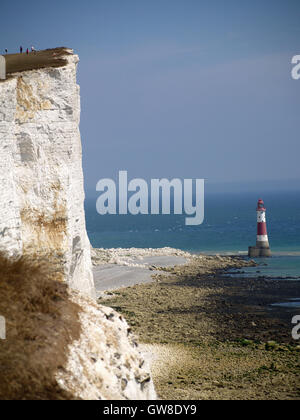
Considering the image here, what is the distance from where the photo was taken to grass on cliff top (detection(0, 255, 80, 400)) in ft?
28.7

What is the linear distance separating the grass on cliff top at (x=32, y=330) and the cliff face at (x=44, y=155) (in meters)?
4.01

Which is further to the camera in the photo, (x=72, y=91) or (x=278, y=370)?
(x=278, y=370)

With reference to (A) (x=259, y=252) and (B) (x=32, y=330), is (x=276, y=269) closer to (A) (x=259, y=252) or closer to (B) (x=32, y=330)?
(A) (x=259, y=252)

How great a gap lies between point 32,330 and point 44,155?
6.70m

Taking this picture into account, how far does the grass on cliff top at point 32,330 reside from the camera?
8750mm

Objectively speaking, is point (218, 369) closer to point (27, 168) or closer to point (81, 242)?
point (81, 242)

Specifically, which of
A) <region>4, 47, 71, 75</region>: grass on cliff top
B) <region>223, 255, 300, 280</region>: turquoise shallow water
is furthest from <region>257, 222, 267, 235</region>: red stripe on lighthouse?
<region>4, 47, 71, 75</region>: grass on cliff top

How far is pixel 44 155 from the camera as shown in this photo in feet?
50.6

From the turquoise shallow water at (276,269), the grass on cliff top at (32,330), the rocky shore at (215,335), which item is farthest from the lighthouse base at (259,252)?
the grass on cliff top at (32,330)

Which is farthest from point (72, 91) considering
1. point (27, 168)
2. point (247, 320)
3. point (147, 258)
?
point (147, 258)

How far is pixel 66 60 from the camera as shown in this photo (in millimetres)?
16141

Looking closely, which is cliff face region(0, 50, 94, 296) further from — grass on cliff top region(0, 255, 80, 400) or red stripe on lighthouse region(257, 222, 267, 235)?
red stripe on lighthouse region(257, 222, 267, 235)

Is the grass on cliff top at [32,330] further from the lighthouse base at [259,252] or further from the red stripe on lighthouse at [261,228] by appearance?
the lighthouse base at [259,252]
